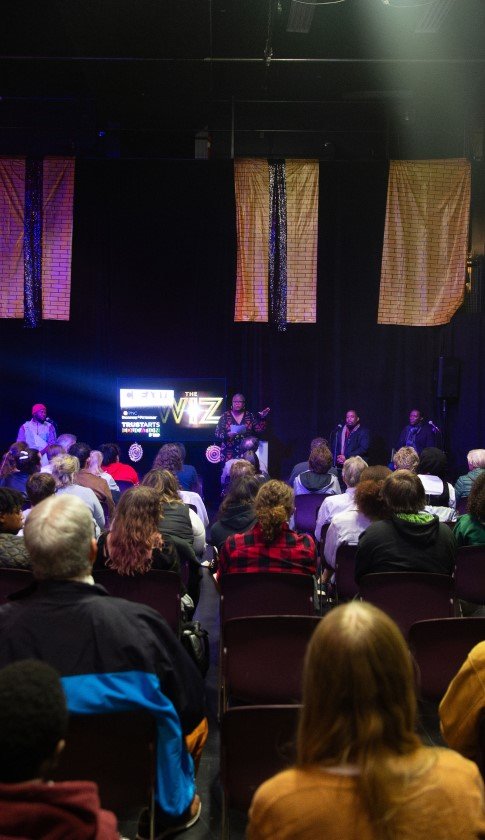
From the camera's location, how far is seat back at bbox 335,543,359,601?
4.75m

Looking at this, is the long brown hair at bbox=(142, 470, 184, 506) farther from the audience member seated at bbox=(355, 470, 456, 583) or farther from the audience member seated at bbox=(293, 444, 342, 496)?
the audience member seated at bbox=(293, 444, 342, 496)

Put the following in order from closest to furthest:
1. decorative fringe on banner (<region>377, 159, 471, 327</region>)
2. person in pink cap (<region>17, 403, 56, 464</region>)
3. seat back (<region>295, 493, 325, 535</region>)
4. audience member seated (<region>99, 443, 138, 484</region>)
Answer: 1. seat back (<region>295, 493, 325, 535</region>)
2. audience member seated (<region>99, 443, 138, 484</region>)
3. decorative fringe on banner (<region>377, 159, 471, 327</region>)
4. person in pink cap (<region>17, 403, 56, 464</region>)

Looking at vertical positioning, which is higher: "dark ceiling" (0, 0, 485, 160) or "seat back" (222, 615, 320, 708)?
"dark ceiling" (0, 0, 485, 160)

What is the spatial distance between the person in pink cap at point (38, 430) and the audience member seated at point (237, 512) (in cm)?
739

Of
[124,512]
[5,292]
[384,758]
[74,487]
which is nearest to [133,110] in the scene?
[5,292]

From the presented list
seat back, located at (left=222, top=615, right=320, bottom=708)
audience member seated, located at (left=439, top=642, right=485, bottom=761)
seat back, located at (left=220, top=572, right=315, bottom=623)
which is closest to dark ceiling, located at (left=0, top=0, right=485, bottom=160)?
seat back, located at (left=220, top=572, right=315, bottom=623)

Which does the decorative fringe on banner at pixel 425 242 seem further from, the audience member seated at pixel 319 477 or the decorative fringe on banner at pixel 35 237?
the decorative fringe on banner at pixel 35 237


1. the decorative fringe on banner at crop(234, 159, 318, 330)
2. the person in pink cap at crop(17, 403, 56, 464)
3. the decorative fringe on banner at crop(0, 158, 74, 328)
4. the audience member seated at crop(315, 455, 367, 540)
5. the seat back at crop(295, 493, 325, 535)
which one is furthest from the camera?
the person in pink cap at crop(17, 403, 56, 464)

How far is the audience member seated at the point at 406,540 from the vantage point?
4.13 meters

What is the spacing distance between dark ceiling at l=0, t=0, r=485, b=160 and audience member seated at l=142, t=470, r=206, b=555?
629cm

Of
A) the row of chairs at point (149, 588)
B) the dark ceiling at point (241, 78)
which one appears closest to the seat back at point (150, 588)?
the row of chairs at point (149, 588)

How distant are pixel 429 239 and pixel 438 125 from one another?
2.47 m

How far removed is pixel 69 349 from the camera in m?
12.9

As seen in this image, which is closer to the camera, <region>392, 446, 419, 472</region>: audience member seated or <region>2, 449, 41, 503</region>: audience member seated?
<region>392, 446, 419, 472</region>: audience member seated
